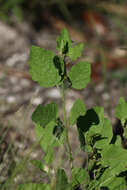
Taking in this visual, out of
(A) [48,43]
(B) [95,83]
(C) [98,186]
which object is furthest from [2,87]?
(C) [98,186]

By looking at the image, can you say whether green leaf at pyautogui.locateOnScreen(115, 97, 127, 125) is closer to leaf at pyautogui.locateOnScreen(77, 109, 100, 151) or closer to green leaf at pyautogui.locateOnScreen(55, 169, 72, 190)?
leaf at pyautogui.locateOnScreen(77, 109, 100, 151)

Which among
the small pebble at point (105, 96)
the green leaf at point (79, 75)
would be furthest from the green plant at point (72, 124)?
the small pebble at point (105, 96)

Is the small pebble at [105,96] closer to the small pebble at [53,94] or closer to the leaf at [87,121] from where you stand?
the small pebble at [53,94]

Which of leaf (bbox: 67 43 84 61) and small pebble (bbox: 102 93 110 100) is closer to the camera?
leaf (bbox: 67 43 84 61)

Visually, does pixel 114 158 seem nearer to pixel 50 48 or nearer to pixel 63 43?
pixel 63 43

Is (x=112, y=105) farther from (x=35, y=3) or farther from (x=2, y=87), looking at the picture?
(x=35, y=3)

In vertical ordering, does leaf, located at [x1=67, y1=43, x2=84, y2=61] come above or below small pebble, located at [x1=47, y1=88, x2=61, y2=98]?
above

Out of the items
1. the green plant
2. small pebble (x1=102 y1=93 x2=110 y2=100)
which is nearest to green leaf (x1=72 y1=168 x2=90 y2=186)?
the green plant
